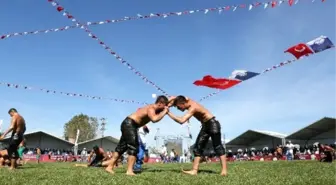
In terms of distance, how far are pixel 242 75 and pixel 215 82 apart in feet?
5.39

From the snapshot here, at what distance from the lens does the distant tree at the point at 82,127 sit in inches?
3937

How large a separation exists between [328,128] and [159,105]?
46.6m

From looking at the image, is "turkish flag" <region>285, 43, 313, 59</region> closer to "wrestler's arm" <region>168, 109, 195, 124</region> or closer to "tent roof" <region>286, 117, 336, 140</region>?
"wrestler's arm" <region>168, 109, 195, 124</region>

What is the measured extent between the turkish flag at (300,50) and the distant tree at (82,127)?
8718 cm

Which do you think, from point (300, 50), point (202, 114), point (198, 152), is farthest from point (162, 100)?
point (300, 50)

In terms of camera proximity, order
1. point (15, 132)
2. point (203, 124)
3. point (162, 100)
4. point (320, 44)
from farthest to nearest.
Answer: point (320, 44), point (15, 132), point (203, 124), point (162, 100)

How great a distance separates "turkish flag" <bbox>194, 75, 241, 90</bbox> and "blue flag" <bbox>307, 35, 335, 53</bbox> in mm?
4454

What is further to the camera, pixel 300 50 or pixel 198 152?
pixel 300 50

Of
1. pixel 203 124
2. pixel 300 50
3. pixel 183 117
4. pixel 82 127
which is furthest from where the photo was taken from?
pixel 82 127

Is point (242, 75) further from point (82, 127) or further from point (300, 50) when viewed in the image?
point (82, 127)

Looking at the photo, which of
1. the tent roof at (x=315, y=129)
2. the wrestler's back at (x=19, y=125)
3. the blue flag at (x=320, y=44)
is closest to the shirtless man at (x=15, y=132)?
the wrestler's back at (x=19, y=125)

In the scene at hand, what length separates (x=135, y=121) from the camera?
9328 mm

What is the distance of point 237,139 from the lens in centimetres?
5866

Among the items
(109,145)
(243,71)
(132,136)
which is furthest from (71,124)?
(132,136)
